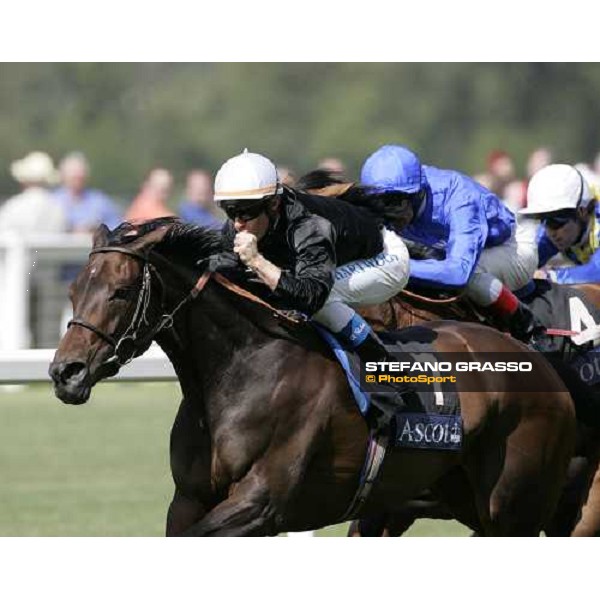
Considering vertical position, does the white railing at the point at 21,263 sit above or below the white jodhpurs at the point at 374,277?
below

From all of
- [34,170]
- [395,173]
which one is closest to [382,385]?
[395,173]

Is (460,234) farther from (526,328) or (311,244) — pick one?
(311,244)

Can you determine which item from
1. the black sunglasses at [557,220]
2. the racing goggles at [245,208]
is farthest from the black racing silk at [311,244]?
the black sunglasses at [557,220]

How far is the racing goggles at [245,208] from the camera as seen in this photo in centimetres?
543

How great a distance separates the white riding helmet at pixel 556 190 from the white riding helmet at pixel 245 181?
192 cm

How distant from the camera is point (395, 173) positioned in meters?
6.55

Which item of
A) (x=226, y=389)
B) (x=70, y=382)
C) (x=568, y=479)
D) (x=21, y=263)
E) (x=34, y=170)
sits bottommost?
(x=21, y=263)

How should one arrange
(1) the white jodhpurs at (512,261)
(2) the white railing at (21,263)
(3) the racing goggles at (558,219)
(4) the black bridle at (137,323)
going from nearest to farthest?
(4) the black bridle at (137,323)
(1) the white jodhpurs at (512,261)
(3) the racing goggles at (558,219)
(2) the white railing at (21,263)

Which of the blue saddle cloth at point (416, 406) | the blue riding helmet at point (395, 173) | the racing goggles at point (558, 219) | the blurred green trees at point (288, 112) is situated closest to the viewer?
the blue saddle cloth at point (416, 406)

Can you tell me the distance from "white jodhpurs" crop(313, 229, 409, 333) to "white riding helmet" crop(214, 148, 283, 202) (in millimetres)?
529

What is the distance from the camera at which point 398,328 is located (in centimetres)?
656

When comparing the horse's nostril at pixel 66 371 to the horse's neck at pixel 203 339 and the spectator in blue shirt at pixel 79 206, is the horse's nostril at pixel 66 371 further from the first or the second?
the spectator in blue shirt at pixel 79 206

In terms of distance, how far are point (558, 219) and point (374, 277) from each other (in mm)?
1513

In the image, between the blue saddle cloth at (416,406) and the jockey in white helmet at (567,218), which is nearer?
the blue saddle cloth at (416,406)
